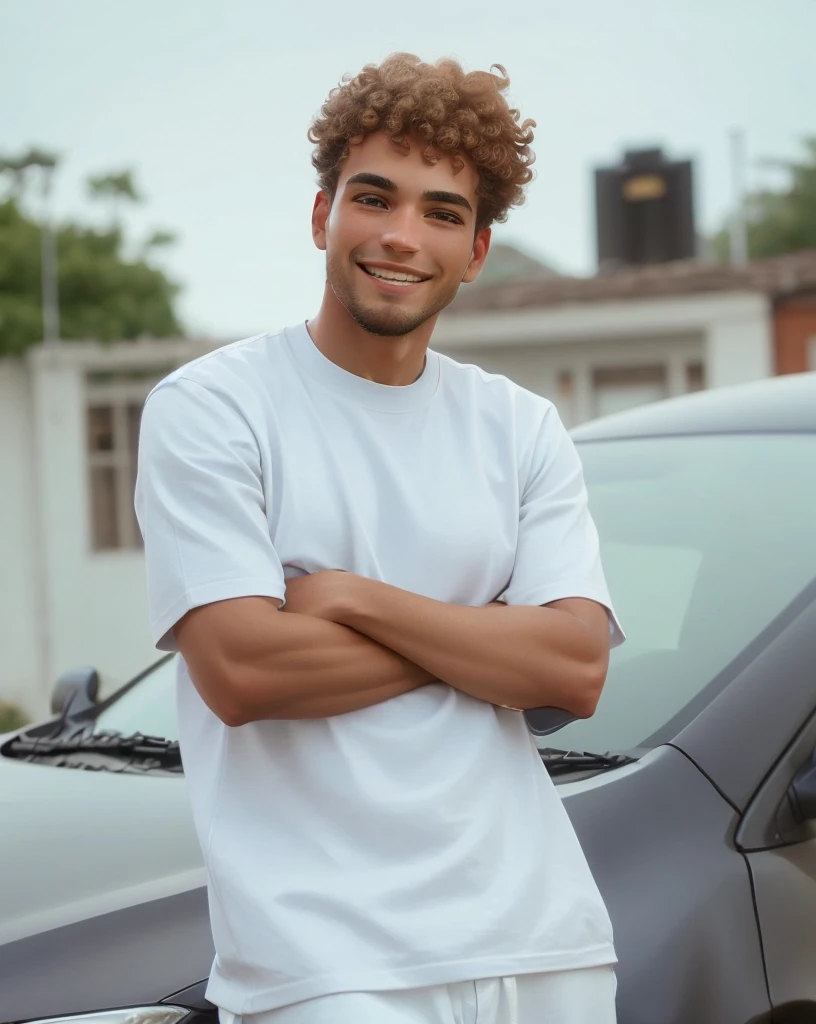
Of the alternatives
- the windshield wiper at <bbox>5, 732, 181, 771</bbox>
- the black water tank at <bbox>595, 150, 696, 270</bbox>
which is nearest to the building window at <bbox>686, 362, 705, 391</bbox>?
the black water tank at <bbox>595, 150, 696, 270</bbox>

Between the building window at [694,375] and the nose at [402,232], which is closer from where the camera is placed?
the nose at [402,232]

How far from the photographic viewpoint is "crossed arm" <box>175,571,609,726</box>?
5.37 feet

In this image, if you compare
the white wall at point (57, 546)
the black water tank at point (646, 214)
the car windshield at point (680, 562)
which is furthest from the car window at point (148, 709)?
the black water tank at point (646, 214)

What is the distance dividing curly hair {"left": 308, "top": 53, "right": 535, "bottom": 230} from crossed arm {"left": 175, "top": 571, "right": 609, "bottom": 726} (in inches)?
22.5

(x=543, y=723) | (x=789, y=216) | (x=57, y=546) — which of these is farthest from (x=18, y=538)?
(x=789, y=216)

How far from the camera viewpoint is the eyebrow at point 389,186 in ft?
6.01

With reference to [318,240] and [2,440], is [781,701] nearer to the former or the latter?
[318,240]

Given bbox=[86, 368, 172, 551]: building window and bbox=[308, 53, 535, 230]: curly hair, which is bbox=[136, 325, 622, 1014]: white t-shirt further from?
bbox=[86, 368, 172, 551]: building window

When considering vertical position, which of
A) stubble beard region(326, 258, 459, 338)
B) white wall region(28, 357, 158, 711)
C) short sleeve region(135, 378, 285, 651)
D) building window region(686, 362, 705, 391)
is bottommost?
white wall region(28, 357, 158, 711)

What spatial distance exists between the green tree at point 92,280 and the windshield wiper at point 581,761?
55.2 ft

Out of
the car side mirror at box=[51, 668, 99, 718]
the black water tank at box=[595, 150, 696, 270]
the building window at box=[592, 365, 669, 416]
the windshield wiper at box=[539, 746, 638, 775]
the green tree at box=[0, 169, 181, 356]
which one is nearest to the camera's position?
the windshield wiper at box=[539, 746, 638, 775]

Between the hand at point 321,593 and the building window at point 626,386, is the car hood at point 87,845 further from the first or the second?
the building window at point 626,386

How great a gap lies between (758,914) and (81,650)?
11.9m

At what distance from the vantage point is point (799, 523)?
261 cm
